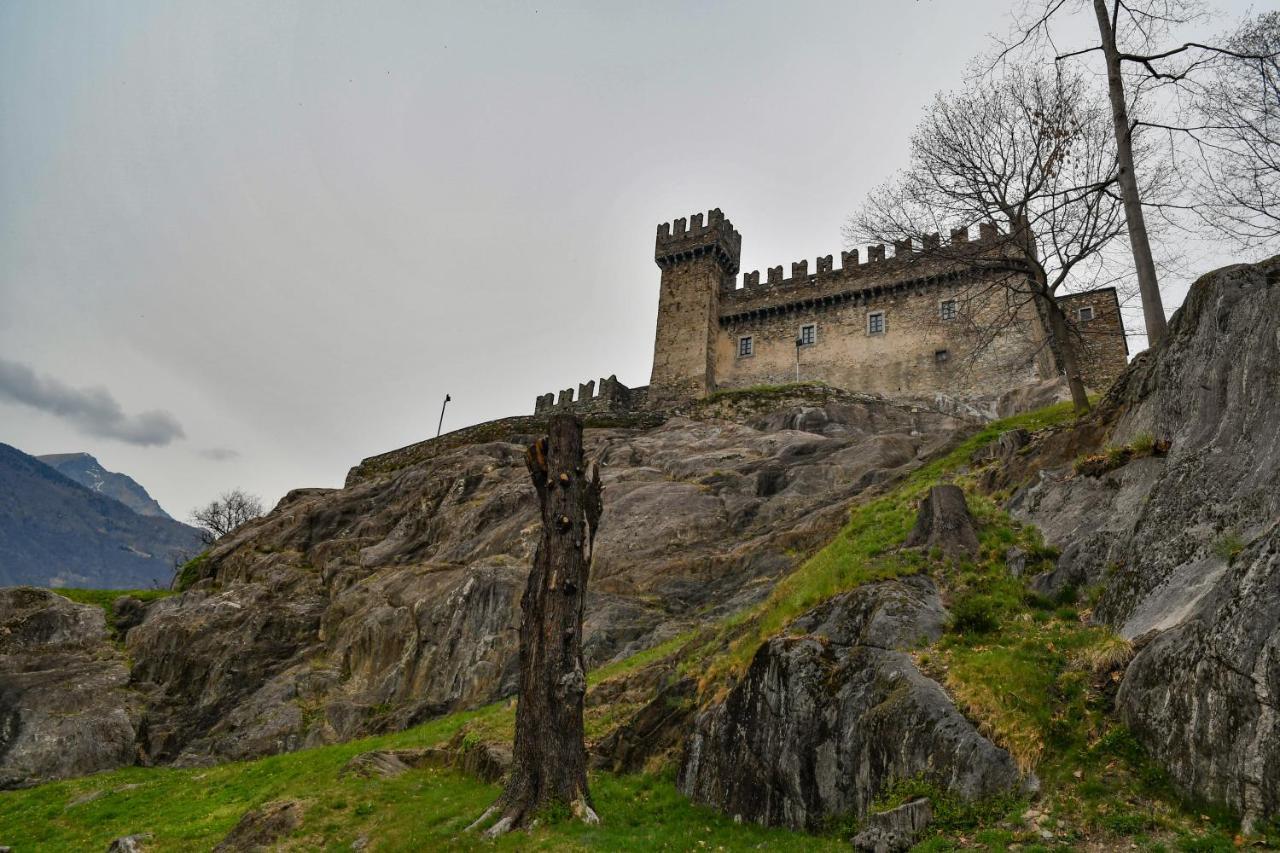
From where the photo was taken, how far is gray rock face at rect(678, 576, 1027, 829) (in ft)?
31.5

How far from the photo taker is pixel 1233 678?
772cm

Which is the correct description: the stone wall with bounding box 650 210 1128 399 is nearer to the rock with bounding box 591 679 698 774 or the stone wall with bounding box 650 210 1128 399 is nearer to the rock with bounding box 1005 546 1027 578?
the rock with bounding box 1005 546 1027 578

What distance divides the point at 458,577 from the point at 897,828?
62.9 ft

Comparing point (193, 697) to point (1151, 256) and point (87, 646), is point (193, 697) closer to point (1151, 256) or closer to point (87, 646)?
point (87, 646)

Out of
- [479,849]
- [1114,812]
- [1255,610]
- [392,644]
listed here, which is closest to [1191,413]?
[1255,610]

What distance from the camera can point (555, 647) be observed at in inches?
482

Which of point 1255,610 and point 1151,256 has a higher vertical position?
point 1151,256

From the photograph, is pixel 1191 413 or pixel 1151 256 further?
pixel 1151 256

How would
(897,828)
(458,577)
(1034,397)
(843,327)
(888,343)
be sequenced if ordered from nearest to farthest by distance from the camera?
(897,828) < (458,577) < (1034,397) < (888,343) < (843,327)

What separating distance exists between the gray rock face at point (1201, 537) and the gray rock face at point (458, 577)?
29.8 feet

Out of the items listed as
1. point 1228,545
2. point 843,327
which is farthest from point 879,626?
point 843,327

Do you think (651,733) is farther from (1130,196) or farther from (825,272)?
(825,272)

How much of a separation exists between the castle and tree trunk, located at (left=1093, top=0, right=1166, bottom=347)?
20875 mm

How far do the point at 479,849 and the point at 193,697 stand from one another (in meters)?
20.9
